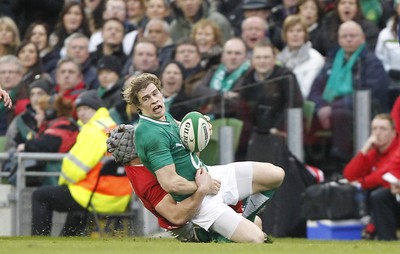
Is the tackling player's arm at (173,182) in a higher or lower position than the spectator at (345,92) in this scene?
lower

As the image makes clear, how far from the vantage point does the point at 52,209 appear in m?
16.0

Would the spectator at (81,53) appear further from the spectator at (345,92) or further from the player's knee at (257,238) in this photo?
the player's knee at (257,238)

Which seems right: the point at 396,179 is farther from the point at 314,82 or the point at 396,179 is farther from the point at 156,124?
the point at 156,124

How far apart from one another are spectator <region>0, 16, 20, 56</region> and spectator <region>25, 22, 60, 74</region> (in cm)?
40

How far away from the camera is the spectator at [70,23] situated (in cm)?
2042

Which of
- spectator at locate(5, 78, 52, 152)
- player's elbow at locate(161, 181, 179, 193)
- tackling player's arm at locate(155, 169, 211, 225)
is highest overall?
spectator at locate(5, 78, 52, 152)

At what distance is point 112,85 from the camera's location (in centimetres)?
1788

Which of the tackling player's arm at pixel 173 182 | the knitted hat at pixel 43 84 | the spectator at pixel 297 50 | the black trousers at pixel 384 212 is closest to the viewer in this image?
the tackling player's arm at pixel 173 182

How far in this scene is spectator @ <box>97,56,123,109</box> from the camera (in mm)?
17750

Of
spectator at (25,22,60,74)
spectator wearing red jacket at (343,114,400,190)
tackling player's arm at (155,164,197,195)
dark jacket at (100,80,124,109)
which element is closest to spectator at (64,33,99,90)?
spectator at (25,22,60,74)

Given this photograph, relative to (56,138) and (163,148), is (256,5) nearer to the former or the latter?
(56,138)

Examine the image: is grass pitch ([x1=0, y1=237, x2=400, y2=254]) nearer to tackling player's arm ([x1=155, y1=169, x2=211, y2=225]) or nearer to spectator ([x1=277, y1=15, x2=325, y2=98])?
tackling player's arm ([x1=155, y1=169, x2=211, y2=225])

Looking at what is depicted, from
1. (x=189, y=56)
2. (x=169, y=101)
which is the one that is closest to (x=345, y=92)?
(x=169, y=101)

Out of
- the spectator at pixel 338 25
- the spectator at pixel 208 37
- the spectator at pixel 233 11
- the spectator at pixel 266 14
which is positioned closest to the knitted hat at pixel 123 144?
the spectator at pixel 338 25
